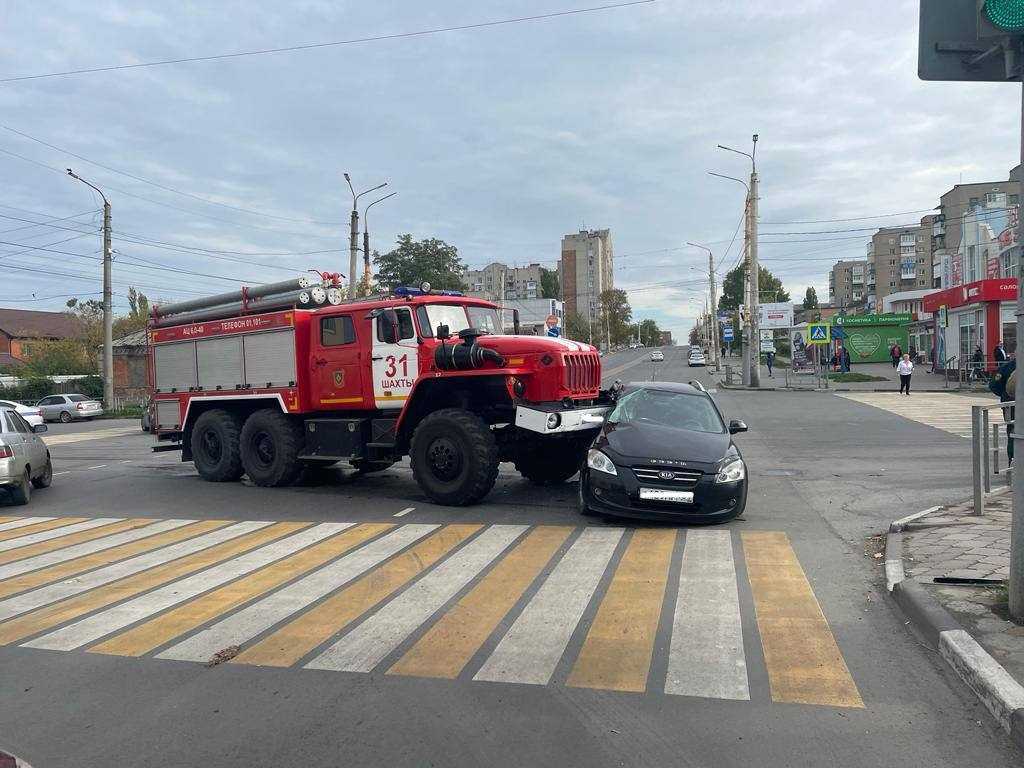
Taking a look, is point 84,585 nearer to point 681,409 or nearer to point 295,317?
point 295,317

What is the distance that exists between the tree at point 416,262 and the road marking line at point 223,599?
40717 mm

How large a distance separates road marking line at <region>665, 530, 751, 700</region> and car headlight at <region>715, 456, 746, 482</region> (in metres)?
1.02

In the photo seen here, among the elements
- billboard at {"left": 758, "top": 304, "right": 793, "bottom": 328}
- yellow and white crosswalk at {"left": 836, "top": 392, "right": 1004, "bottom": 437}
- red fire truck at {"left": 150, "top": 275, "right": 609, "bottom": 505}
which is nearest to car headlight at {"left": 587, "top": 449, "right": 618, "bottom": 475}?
red fire truck at {"left": 150, "top": 275, "right": 609, "bottom": 505}

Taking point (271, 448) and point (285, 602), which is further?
point (271, 448)

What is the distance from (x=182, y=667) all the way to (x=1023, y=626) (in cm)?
519

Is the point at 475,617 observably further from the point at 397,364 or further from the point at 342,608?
the point at 397,364

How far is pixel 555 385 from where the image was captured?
10.0 meters

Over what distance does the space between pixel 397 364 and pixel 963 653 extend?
7877mm

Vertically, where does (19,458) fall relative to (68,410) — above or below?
above

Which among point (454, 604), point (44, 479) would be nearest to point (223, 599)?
point (454, 604)

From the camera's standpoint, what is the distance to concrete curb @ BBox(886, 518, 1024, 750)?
12.6 feet

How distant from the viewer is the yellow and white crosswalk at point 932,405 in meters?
19.7

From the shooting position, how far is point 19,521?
1073 cm

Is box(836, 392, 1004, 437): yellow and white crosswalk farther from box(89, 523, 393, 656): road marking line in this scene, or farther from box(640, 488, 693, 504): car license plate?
box(89, 523, 393, 656): road marking line
